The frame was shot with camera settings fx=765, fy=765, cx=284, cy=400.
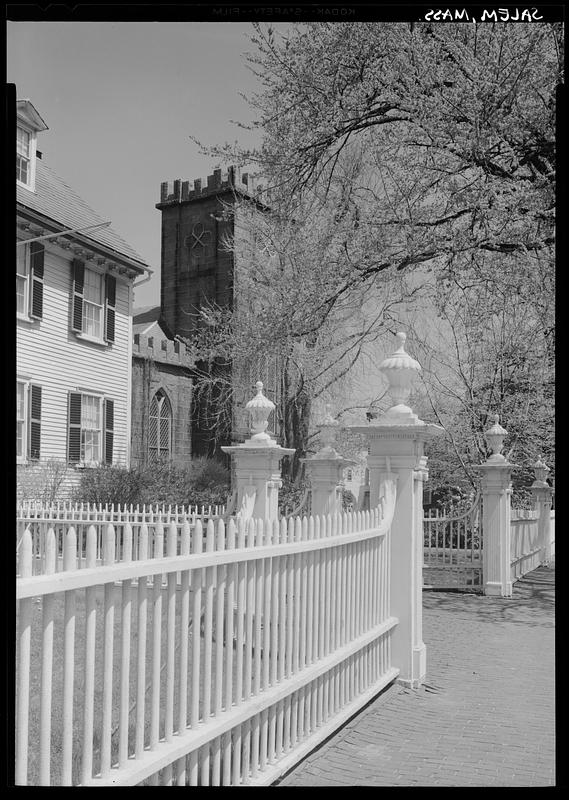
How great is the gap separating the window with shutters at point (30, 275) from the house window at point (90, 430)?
1313 millimetres

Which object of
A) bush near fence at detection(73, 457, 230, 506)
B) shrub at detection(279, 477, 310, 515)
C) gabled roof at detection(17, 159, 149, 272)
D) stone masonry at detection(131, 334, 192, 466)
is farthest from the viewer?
stone masonry at detection(131, 334, 192, 466)

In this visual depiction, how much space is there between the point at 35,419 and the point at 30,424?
12.6 inches

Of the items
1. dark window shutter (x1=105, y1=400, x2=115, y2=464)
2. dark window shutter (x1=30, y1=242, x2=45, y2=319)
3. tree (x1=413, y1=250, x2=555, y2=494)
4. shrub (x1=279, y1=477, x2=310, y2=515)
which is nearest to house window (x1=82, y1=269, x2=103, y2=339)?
dark window shutter (x1=30, y1=242, x2=45, y2=319)

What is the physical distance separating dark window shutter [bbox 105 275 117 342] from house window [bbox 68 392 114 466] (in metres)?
1.02

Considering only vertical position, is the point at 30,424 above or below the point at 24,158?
below

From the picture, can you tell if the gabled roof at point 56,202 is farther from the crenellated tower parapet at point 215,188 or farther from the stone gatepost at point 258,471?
the stone gatepost at point 258,471

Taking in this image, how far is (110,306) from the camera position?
12469mm

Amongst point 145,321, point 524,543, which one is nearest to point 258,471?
point 524,543

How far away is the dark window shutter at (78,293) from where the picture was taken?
11.3m

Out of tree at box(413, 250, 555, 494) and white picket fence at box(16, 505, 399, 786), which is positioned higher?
tree at box(413, 250, 555, 494)

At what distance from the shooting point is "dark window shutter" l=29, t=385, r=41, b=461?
9547mm

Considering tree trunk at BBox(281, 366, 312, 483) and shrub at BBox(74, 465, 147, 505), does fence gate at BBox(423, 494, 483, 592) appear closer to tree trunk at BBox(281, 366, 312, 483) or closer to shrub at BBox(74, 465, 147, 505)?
tree trunk at BBox(281, 366, 312, 483)

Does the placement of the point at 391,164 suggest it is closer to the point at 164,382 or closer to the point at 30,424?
the point at 30,424
